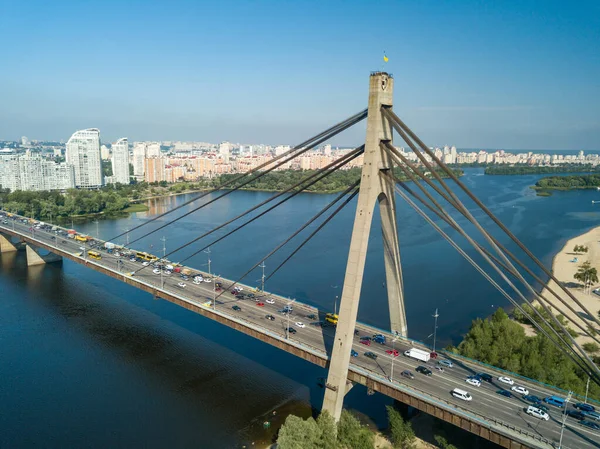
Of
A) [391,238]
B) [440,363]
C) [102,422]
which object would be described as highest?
[391,238]

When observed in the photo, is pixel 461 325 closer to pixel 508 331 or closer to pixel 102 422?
pixel 508 331

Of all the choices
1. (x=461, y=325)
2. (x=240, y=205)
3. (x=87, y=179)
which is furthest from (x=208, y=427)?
(x=87, y=179)

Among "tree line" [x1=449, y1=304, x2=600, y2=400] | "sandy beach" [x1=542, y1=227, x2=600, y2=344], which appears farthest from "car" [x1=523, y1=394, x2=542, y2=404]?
"sandy beach" [x1=542, y1=227, x2=600, y2=344]

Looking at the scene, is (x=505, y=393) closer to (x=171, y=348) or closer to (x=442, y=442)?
(x=442, y=442)

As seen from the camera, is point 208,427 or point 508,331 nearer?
point 208,427

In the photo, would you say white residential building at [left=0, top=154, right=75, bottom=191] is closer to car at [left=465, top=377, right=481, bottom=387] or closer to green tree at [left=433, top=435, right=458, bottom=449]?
green tree at [left=433, top=435, right=458, bottom=449]

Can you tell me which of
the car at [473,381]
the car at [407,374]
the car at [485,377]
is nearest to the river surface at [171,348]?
the car at [407,374]
